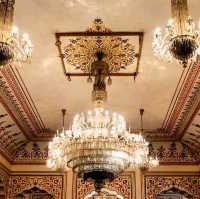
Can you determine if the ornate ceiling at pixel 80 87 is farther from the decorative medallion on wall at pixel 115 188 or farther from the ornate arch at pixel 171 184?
the decorative medallion on wall at pixel 115 188

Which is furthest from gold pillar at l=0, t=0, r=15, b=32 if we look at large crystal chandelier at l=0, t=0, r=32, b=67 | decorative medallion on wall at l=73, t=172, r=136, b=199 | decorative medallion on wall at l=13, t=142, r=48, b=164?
decorative medallion on wall at l=13, t=142, r=48, b=164

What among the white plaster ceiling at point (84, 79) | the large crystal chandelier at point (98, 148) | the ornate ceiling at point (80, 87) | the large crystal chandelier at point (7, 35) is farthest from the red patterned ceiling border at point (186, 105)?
the large crystal chandelier at point (7, 35)

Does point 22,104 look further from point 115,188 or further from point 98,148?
point 115,188

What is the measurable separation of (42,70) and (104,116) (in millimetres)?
1082

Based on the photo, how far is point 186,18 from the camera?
308cm

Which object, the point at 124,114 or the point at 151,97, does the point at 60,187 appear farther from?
the point at 151,97

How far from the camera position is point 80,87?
6.03 metres

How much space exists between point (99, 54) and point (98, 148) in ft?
3.90

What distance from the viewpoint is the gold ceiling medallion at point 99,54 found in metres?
4.70

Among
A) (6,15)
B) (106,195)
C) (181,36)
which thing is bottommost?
(106,195)

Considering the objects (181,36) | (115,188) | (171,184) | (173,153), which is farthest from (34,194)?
(181,36)

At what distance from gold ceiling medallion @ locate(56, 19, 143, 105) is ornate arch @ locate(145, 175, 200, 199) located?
3.09 m

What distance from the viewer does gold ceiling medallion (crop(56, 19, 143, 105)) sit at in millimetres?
4695

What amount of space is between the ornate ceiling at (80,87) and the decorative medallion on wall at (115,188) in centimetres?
97
